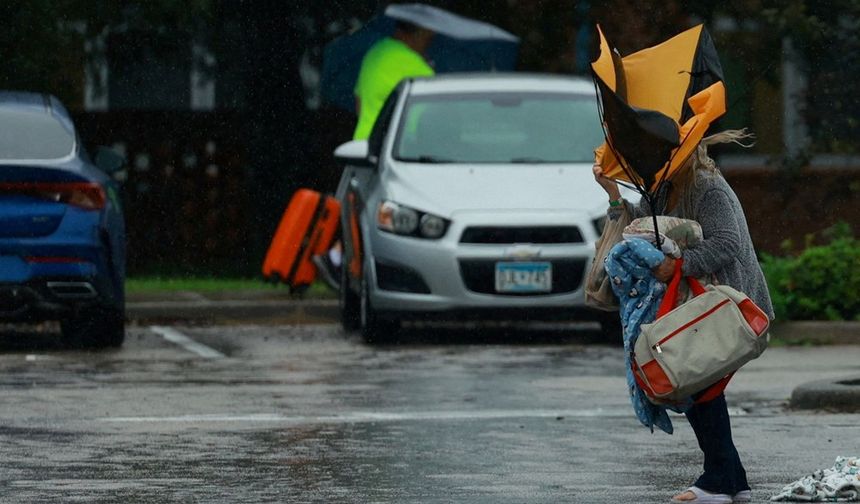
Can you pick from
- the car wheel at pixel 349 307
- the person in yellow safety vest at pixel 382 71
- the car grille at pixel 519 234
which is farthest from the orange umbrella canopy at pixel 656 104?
the person in yellow safety vest at pixel 382 71

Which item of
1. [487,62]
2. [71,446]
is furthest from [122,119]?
[71,446]

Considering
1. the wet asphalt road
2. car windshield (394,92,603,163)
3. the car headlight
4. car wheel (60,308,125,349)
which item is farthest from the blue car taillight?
car windshield (394,92,603,163)

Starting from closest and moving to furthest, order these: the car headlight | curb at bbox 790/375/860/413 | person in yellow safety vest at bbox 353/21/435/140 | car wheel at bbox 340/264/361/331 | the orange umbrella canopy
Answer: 1. the orange umbrella canopy
2. curb at bbox 790/375/860/413
3. the car headlight
4. car wheel at bbox 340/264/361/331
5. person in yellow safety vest at bbox 353/21/435/140

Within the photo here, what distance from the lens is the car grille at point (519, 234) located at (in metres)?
14.1

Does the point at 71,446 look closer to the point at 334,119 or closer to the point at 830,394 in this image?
the point at 830,394

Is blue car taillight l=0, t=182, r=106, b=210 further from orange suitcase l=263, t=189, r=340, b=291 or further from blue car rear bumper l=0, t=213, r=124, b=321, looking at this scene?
orange suitcase l=263, t=189, r=340, b=291

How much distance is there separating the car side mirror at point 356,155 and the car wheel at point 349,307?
2.58 ft

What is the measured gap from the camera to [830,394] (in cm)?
1084

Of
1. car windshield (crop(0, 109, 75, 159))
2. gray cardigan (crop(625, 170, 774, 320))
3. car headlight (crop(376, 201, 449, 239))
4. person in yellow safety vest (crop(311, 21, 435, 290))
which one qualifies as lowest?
person in yellow safety vest (crop(311, 21, 435, 290))

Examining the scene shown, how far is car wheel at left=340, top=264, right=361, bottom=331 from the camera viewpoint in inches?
608

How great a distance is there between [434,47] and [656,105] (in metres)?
12.6

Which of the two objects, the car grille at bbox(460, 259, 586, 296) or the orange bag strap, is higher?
the orange bag strap

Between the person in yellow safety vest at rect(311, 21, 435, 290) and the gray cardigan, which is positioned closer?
the gray cardigan

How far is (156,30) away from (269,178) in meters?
1.64
